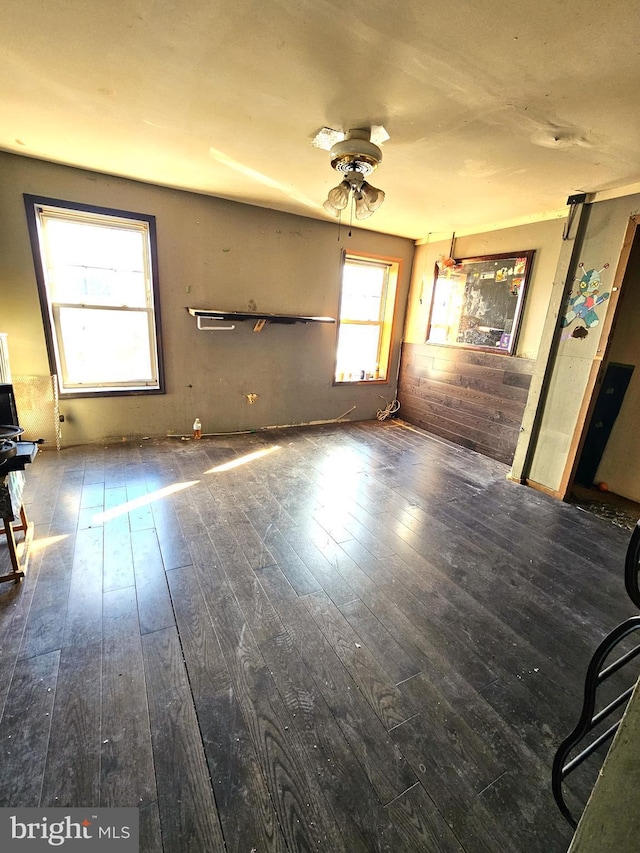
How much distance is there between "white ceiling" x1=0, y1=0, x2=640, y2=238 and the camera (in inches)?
51.9

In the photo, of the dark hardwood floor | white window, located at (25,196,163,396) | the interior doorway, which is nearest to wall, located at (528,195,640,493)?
the interior doorway

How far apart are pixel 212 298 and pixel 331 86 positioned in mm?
2419

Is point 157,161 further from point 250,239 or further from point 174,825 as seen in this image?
point 174,825

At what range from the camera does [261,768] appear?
1.15 metres

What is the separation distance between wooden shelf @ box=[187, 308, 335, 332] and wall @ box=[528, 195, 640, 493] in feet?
8.11

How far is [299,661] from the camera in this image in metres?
1.51

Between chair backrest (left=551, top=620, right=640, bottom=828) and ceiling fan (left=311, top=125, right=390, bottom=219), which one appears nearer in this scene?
chair backrest (left=551, top=620, right=640, bottom=828)

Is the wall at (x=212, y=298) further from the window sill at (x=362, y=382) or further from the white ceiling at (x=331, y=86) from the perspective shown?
the white ceiling at (x=331, y=86)

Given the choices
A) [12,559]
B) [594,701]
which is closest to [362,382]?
[12,559]

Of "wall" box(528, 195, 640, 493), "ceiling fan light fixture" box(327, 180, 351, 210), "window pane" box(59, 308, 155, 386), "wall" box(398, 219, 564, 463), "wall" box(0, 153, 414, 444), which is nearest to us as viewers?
"ceiling fan light fixture" box(327, 180, 351, 210)

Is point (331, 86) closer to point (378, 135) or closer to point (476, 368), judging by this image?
point (378, 135)

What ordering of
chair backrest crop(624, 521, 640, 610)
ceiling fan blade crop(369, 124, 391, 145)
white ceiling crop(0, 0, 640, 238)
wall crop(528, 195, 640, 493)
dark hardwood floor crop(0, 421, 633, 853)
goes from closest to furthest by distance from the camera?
1. chair backrest crop(624, 521, 640, 610)
2. dark hardwood floor crop(0, 421, 633, 853)
3. white ceiling crop(0, 0, 640, 238)
4. ceiling fan blade crop(369, 124, 391, 145)
5. wall crop(528, 195, 640, 493)

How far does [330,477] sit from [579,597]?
189 centimetres

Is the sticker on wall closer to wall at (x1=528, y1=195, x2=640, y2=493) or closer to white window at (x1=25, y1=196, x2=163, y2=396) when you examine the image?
wall at (x1=528, y1=195, x2=640, y2=493)
